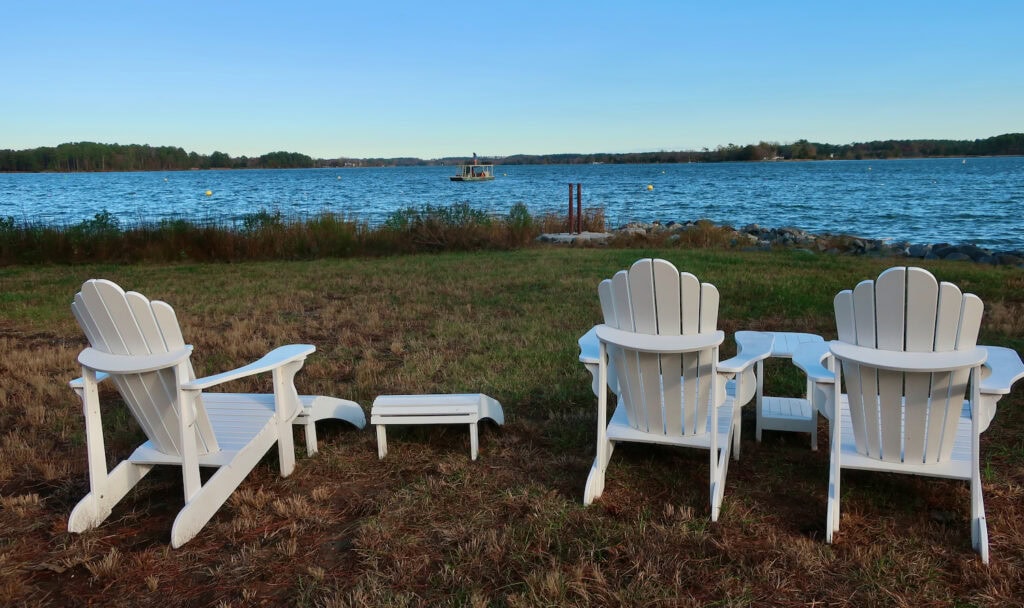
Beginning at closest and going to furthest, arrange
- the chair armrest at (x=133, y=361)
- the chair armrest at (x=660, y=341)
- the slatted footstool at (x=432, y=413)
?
1. the chair armrest at (x=133, y=361)
2. the chair armrest at (x=660, y=341)
3. the slatted footstool at (x=432, y=413)

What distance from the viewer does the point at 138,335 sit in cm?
295

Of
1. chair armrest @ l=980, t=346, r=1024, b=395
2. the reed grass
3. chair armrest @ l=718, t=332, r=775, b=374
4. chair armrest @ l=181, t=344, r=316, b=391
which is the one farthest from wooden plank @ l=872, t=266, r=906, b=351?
the reed grass

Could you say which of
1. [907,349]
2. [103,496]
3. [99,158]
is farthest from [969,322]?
[99,158]

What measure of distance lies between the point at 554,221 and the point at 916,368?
13.7 m

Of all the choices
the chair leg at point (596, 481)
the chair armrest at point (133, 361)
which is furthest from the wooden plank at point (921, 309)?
the chair armrest at point (133, 361)

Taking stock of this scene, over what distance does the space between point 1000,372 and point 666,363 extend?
1.34 meters

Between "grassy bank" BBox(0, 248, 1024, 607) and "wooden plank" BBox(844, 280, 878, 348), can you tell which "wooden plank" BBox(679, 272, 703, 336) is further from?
"grassy bank" BBox(0, 248, 1024, 607)

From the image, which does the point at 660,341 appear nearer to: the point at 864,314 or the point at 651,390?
the point at 651,390

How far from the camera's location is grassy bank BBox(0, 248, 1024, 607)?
2.54 meters

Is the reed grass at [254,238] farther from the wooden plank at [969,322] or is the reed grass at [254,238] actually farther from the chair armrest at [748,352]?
the wooden plank at [969,322]

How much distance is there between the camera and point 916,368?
260cm

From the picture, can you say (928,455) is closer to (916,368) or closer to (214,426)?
(916,368)

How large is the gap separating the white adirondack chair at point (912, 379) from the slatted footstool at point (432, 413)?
1.68m

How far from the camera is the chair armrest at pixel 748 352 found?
119 inches
